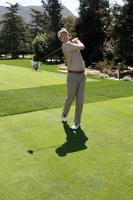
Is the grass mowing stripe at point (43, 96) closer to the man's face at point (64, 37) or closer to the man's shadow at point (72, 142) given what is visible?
the man's shadow at point (72, 142)


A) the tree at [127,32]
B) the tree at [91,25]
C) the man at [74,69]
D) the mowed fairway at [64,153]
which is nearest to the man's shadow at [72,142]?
the mowed fairway at [64,153]

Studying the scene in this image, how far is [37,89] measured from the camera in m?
13.7

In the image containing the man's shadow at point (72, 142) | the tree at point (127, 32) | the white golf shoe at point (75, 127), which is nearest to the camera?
the man's shadow at point (72, 142)

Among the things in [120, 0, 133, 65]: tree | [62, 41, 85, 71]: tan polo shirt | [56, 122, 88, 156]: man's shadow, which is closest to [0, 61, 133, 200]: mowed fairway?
[56, 122, 88, 156]: man's shadow

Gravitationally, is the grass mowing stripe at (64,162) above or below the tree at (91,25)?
below

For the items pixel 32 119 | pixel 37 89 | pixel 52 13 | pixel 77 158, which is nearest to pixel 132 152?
pixel 77 158

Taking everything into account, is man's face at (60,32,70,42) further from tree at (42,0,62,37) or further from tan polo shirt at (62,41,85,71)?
tree at (42,0,62,37)

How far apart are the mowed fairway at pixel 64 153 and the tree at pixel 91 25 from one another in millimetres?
22080

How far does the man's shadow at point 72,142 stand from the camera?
6218 millimetres

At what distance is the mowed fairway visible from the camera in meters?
4.70

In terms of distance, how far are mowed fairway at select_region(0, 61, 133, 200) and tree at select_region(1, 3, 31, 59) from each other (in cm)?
5134

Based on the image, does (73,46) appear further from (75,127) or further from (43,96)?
(43,96)

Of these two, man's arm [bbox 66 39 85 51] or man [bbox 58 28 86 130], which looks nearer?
man's arm [bbox 66 39 85 51]

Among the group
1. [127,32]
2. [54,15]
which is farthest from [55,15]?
[127,32]
